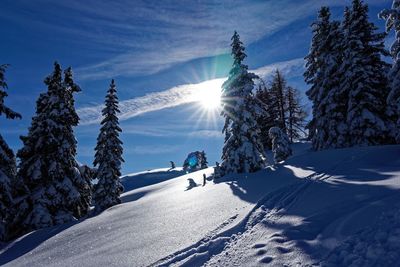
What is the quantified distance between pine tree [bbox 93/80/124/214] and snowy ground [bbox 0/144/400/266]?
1393 cm

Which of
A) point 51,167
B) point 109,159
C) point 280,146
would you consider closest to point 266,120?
point 280,146

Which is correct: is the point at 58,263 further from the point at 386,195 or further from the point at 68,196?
the point at 68,196

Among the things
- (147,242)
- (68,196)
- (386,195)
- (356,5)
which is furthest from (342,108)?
(68,196)

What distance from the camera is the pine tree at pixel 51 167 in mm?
21141

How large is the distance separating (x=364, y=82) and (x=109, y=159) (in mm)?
23737

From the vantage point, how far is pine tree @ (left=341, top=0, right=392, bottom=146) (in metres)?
22.3

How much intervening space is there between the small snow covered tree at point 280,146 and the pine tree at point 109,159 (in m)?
16.9

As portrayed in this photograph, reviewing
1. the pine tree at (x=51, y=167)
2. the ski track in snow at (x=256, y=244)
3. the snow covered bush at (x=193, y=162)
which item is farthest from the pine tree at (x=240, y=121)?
the snow covered bush at (x=193, y=162)

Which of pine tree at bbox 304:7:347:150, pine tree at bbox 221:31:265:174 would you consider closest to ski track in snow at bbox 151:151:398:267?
pine tree at bbox 221:31:265:174

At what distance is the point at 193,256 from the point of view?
7508 mm

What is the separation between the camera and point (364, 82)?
22.7 meters

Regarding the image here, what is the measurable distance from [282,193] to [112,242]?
257 inches

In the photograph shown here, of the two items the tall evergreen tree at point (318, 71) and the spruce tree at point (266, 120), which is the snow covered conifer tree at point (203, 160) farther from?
the tall evergreen tree at point (318, 71)

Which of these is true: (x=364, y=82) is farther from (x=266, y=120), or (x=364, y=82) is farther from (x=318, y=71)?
(x=266, y=120)
